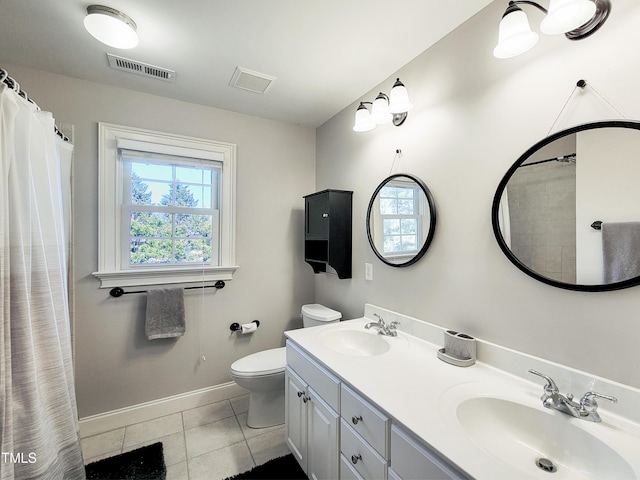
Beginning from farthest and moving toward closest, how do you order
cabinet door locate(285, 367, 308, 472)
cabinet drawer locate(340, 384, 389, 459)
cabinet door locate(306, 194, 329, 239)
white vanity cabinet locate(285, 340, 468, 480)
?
cabinet door locate(306, 194, 329, 239) < cabinet door locate(285, 367, 308, 472) < cabinet drawer locate(340, 384, 389, 459) < white vanity cabinet locate(285, 340, 468, 480)

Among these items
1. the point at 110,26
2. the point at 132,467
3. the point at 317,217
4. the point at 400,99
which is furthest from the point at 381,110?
the point at 132,467

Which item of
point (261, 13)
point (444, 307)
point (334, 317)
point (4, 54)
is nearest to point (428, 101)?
point (261, 13)

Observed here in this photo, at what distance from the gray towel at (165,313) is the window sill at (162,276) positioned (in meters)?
0.09

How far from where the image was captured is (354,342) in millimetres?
1757

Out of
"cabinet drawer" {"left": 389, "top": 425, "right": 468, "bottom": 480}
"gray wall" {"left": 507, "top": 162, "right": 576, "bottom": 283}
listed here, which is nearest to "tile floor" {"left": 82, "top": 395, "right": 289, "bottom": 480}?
"cabinet drawer" {"left": 389, "top": 425, "right": 468, "bottom": 480}

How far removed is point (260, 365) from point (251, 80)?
6.35 feet

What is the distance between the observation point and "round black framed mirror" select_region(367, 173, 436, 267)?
1.58 meters

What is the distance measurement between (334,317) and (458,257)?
1.05 metres

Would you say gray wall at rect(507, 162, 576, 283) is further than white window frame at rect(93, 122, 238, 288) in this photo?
No

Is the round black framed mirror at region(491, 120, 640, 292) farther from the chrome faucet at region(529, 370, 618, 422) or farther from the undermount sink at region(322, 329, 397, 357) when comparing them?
the undermount sink at region(322, 329, 397, 357)

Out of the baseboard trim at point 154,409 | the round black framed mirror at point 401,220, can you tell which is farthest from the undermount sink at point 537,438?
the baseboard trim at point 154,409

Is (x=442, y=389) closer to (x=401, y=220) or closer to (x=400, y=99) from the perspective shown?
(x=401, y=220)

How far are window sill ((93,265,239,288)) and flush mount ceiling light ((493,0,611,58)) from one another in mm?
2127

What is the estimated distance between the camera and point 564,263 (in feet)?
3.43
